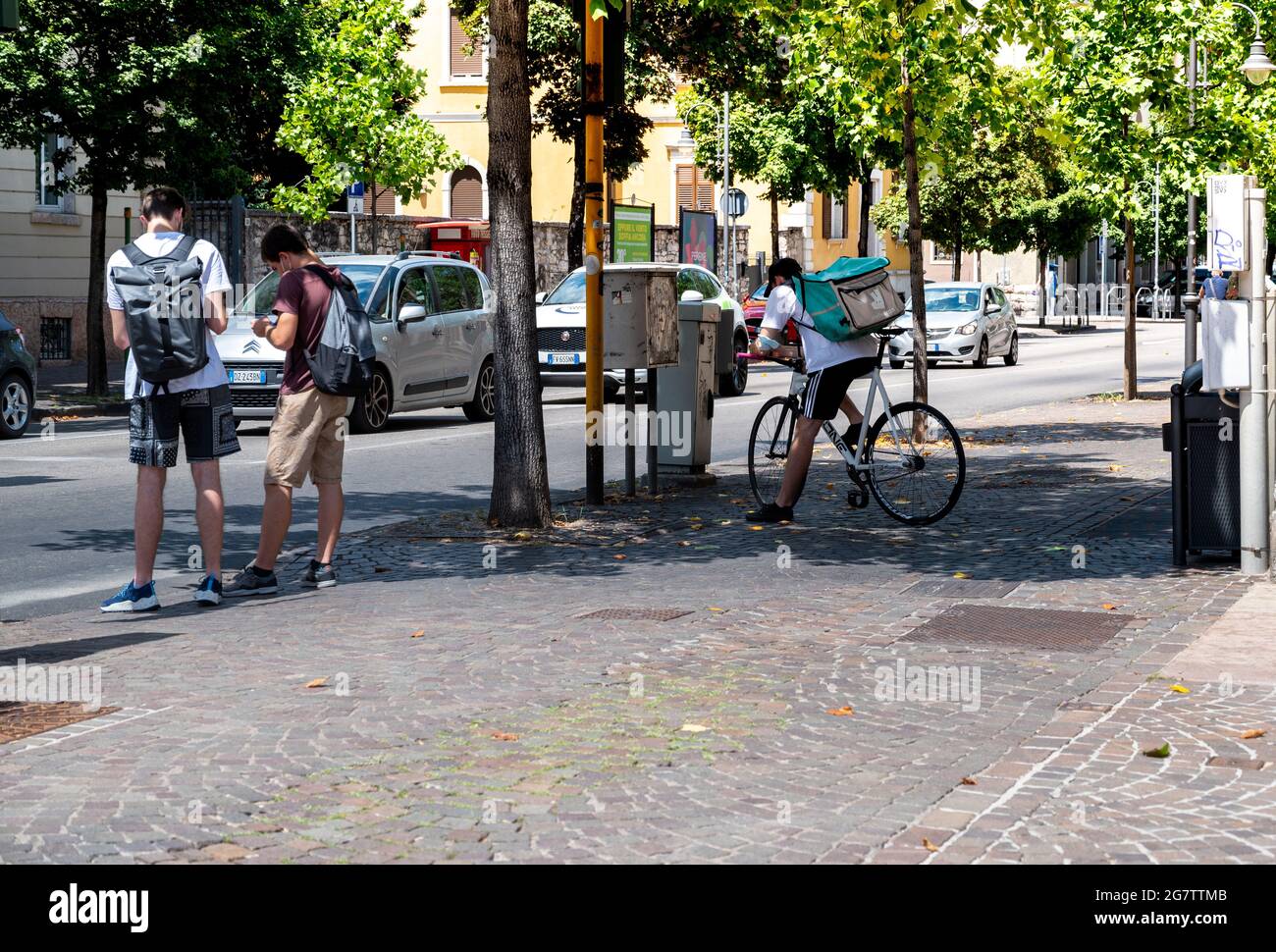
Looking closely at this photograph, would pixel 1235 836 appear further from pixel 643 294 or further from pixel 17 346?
pixel 17 346

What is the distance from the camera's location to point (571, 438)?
18984 mm

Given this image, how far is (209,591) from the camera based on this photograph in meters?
9.30

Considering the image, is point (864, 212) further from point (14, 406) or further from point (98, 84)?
point (14, 406)

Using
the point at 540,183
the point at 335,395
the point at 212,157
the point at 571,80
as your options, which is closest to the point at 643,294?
the point at 335,395

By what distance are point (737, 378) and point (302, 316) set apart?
18338mm

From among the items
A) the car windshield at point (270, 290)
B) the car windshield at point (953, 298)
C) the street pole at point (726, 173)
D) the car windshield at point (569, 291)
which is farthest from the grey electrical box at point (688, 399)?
the street pole at point (726, 173)

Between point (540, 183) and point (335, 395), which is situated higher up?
point (540, 183)

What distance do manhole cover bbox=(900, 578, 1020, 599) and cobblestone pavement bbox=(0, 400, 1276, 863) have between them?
31mm

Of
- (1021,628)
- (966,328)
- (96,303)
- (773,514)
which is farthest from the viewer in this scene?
(966,328)

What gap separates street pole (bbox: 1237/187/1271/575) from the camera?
9617 millimetres

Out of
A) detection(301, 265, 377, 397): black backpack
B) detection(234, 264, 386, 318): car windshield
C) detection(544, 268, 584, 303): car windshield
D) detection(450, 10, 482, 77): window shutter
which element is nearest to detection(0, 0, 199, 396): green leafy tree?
detection(234, 264, 386, 318): car windshield

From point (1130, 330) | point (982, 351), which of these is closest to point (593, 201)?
point (1130, 330)

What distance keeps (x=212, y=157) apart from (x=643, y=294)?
46.2ft

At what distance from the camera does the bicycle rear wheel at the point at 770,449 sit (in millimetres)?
12781
